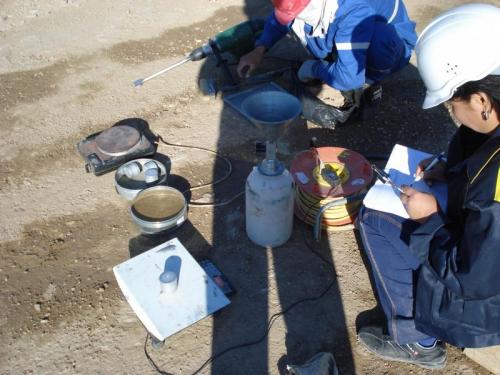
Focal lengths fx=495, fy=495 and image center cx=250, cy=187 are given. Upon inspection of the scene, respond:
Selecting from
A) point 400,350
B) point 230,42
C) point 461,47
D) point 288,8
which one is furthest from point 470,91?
point 230,42

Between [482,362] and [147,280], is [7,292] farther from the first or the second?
[482,362]

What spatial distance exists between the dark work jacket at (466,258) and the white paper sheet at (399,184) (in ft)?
0.69

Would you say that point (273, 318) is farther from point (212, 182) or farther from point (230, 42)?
point (230, 42)

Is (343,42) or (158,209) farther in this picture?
(343,42)

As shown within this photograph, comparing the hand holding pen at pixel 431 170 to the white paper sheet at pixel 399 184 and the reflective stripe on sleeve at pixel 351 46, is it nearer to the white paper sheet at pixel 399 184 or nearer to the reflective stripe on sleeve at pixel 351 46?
the white paper sheet at pixel 399 184

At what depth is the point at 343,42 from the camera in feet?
11.8

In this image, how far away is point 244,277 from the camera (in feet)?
9.84

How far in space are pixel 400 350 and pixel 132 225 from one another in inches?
A: 73.0

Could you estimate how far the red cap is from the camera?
3.46 meters

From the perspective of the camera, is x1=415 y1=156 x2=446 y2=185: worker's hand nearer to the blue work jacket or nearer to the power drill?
the blue work jacket

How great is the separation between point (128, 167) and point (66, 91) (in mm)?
1568

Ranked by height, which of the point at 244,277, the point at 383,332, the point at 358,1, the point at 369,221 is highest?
→ the point at 358,1

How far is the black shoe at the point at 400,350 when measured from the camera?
2.53 m

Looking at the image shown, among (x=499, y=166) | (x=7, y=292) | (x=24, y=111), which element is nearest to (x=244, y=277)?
(x=7, y=292)
